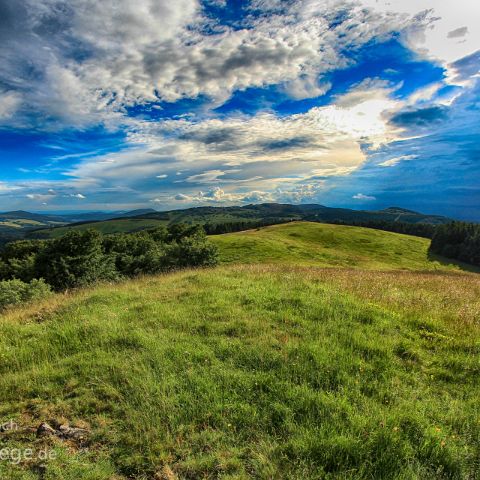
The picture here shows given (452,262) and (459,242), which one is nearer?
(452,262)

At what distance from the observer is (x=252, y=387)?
6.16 meters

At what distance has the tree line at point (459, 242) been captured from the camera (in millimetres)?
94438

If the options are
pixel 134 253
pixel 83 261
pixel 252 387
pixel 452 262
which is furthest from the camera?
pixel 452 262

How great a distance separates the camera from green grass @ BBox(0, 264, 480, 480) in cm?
452

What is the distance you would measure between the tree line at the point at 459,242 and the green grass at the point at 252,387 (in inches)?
4086

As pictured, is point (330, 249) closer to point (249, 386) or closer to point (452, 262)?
point (452, 262)

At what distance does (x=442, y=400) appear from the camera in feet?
19.0

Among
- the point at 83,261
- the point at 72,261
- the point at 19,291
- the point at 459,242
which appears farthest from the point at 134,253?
the point at 459,242

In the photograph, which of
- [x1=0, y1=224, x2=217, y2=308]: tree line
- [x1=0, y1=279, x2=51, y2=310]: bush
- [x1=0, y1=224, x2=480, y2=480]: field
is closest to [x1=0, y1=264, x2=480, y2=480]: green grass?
[x1=0, y1=224, x2=480, y2=480]: field

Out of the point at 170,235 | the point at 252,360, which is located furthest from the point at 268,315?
the point at 170,235

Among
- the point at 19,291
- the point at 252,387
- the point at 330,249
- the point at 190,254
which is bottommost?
the point at 330,249

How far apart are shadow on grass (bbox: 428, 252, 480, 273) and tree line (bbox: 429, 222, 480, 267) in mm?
4060

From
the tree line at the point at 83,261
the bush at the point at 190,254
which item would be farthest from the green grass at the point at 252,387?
the bush at the point at 190,254

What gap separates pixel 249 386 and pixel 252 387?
64 millimetres
